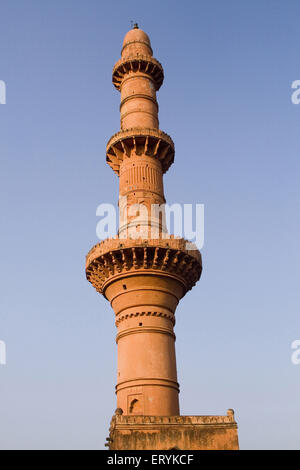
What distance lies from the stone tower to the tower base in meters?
0.03

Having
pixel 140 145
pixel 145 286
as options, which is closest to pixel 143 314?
pixel 145 286

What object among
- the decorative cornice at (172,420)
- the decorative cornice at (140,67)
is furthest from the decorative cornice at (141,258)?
the decorative cornice at (140,67)

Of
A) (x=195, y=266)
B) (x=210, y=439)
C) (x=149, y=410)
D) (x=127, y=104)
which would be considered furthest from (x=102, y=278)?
(x=127, y=104)

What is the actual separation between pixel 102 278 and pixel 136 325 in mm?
2848

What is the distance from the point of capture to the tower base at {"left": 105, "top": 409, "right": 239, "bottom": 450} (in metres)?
15.0

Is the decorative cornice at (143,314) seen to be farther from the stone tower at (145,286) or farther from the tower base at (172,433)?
the tower base at (172,433)

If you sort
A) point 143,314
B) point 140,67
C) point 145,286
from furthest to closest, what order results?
1. point 140,67
2. point 145,286
3. point 143,314

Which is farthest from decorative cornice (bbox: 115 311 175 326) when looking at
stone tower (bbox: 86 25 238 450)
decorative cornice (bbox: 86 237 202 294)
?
decorative cornice (bbox: 86 237 202 294)

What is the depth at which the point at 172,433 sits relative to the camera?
15383 mm

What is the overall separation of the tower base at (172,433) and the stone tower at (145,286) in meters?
0.03

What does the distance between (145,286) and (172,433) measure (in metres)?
6.38

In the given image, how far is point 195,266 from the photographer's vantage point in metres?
21.5

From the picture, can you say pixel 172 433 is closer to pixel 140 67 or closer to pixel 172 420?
pixel 172 420
